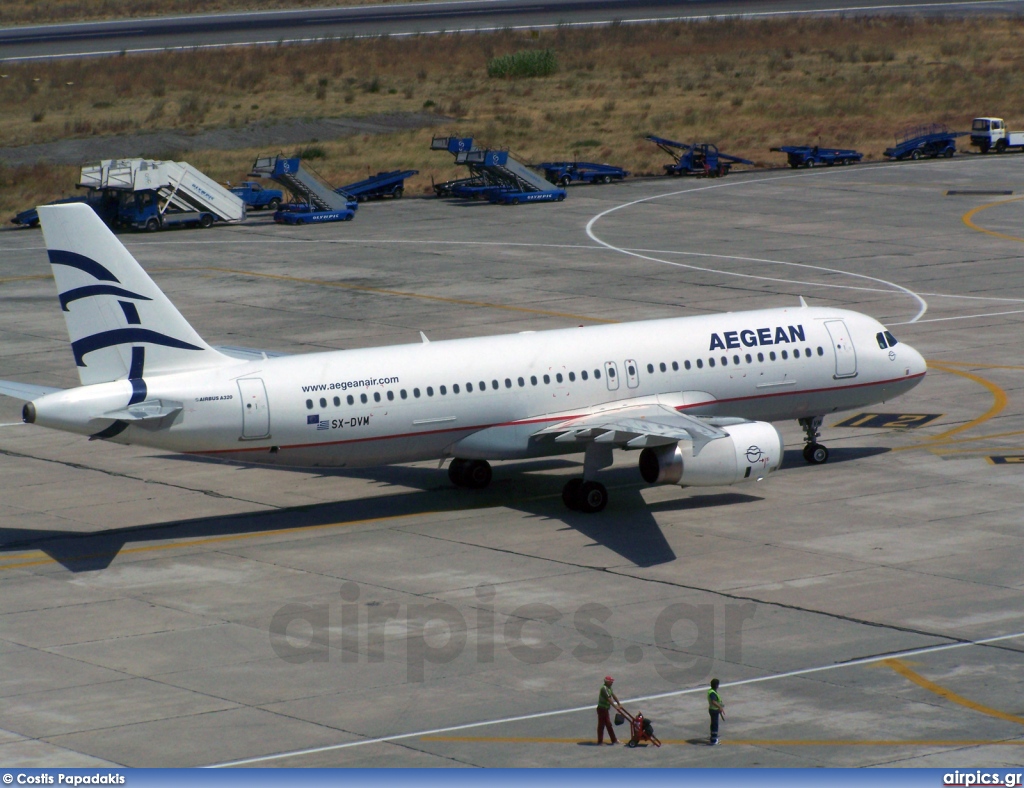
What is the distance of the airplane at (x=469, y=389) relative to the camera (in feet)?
122

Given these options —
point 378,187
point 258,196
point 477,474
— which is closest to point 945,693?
point 477,474

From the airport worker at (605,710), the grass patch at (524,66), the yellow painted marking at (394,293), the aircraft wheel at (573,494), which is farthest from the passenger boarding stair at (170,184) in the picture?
the airport worker at (605,710)

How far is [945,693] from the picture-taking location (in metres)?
27.8

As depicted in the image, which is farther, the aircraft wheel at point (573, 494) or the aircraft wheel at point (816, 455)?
the aircraft wheel at point (816, 455)

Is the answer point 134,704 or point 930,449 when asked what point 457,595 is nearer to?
point 134,704

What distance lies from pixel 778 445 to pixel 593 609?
930cm

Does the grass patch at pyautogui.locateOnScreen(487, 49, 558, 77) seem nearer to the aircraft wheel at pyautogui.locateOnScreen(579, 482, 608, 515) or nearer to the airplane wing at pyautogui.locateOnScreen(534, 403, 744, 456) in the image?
the airplane wing at pyautogui.locateOnScreen(534, 403, 744, 456)

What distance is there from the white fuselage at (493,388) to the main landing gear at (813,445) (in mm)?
407

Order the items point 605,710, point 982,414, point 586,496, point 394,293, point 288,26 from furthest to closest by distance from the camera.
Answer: point 288,26 < point 394,293 < point 982,414 < point 586,496 < point 605,710

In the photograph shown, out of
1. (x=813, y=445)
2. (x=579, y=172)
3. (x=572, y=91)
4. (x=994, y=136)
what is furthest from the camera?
(x=572, y=91)

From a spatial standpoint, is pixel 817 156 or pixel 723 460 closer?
pixel 723 460

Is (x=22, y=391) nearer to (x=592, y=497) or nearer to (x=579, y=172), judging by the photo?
(x=592, y=497)
